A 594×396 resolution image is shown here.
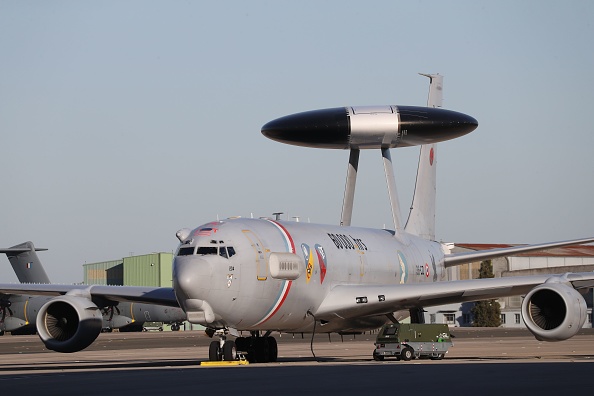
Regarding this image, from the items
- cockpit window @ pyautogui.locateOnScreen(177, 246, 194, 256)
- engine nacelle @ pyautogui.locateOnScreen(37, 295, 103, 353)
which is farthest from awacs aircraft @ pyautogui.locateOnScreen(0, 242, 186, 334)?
cockpit window @ pyautogui.locateOnScreen(177, 246, 194, 256)

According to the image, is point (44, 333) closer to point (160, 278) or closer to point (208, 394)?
point (208, 394)

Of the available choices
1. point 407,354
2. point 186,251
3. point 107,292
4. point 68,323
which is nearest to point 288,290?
point 186,251

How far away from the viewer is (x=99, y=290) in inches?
1374

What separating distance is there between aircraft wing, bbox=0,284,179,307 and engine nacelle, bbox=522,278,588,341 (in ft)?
37.2

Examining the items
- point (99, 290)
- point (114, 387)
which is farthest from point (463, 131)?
point (114, 387)

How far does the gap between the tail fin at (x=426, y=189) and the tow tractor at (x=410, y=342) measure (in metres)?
16.8

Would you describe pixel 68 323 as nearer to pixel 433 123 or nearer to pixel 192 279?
pixel 192 279

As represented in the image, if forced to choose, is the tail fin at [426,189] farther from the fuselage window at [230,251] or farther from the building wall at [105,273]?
the building wall at [105,273]

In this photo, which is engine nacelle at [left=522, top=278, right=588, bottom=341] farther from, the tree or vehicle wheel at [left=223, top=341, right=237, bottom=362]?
the tree

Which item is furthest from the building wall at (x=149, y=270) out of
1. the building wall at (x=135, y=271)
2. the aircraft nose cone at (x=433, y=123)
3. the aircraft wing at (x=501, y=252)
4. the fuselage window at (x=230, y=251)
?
the fuselage window at (x=230, y=251)

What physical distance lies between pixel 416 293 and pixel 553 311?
184 inches

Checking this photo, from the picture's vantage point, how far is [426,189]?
5456 cm

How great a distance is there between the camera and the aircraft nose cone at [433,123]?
1938 inches

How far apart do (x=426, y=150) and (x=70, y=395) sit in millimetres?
39145
